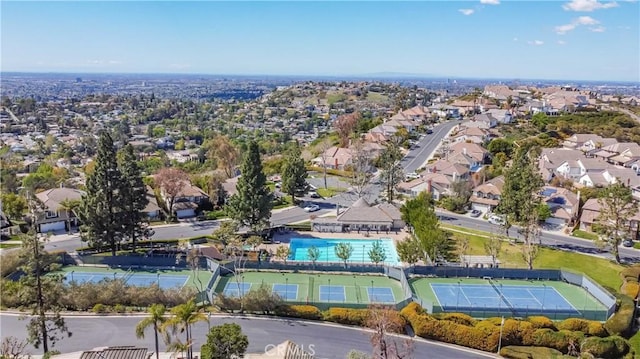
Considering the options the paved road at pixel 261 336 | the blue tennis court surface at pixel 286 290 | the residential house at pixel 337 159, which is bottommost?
the blue tennis court surface at pixel 286 290

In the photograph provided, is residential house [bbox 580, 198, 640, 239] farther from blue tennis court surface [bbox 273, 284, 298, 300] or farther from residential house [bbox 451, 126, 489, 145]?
blue tennis court surface [bbox 273, 284, 298, 300]

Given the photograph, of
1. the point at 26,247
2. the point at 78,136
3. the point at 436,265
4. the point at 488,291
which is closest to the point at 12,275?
the point at 26,247

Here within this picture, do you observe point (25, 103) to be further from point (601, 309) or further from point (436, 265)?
point (601, 309)

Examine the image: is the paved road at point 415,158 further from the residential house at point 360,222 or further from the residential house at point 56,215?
the residential house at point 56,215

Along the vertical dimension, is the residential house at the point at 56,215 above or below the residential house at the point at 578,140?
below

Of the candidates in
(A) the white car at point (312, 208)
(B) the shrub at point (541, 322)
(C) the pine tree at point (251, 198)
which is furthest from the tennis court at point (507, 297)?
(A) the white car at point (312, 208)

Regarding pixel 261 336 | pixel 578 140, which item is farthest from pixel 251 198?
pixel 578 140
